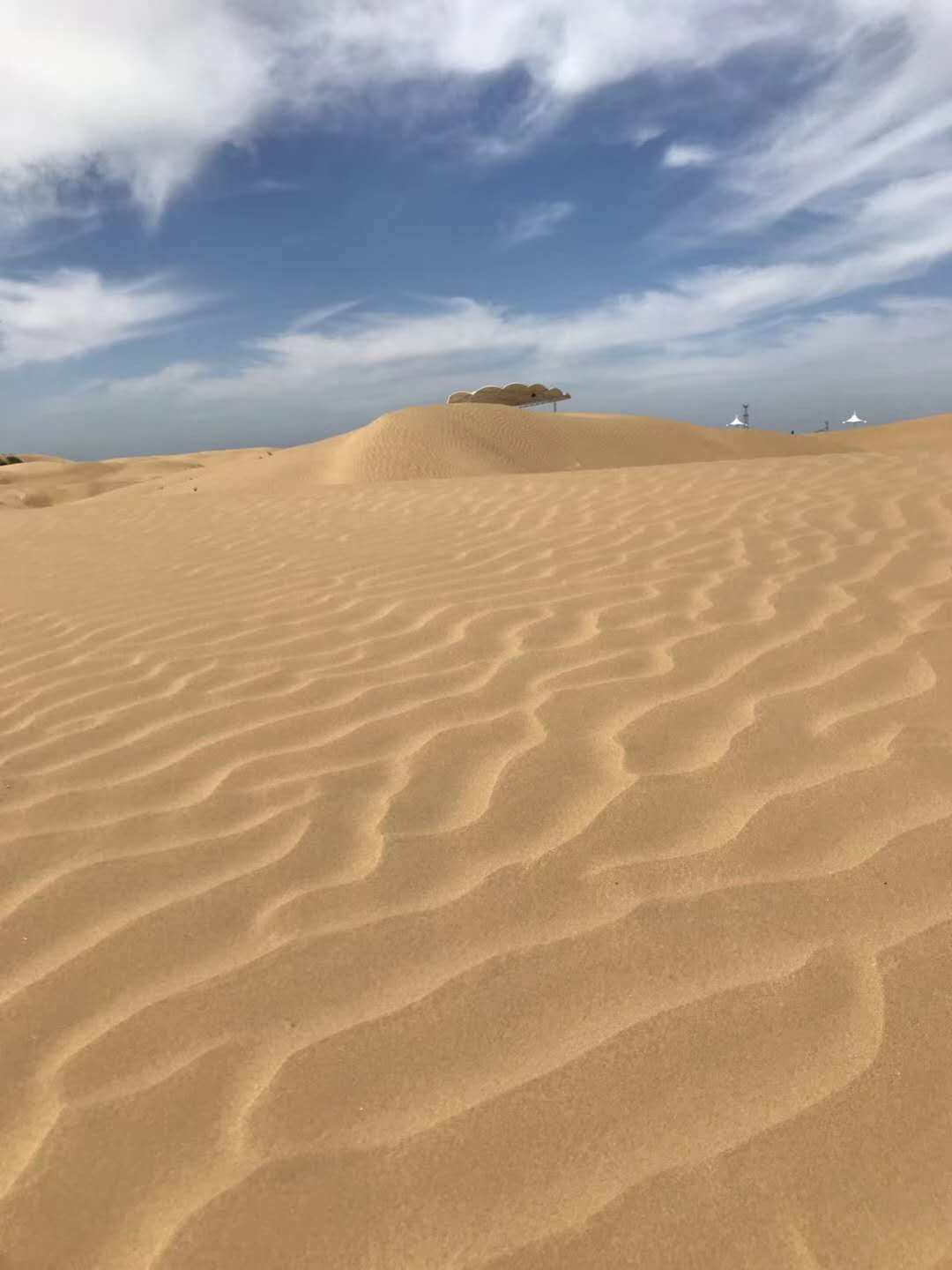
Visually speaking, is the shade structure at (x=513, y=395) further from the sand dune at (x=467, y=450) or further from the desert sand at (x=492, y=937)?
the desert sand at (x=492, y=937)

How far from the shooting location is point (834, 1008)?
4.96ft

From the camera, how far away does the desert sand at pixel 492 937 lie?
4.04 feet

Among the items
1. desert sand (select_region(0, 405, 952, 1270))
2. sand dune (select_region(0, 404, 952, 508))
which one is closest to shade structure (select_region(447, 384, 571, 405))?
sand dune (select_region(0, 404, 952, 508))

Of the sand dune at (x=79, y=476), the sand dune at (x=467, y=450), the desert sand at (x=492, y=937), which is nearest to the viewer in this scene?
the desert sand at (x=492, y=937)

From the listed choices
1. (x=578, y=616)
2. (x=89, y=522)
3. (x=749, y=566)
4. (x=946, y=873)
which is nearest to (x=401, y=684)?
(x=578, y=616)

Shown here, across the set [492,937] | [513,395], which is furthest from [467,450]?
[492,937]

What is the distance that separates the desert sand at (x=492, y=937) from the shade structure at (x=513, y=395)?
24868 mm

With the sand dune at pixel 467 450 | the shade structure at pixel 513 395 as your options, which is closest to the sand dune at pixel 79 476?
the sand dune at pixel 467 450

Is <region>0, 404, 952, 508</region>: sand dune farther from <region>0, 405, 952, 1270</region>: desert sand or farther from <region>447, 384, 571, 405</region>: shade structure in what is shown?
<region>0, 405, 952, 1270</region>: desert sand

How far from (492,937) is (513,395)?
28.6 m

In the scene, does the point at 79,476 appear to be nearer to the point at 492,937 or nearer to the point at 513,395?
the point at 513,395

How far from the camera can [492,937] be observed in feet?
5.74

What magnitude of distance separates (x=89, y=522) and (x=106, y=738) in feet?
26.0

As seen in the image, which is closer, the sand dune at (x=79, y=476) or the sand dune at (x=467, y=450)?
the sand dune at (x=467, y=450)
